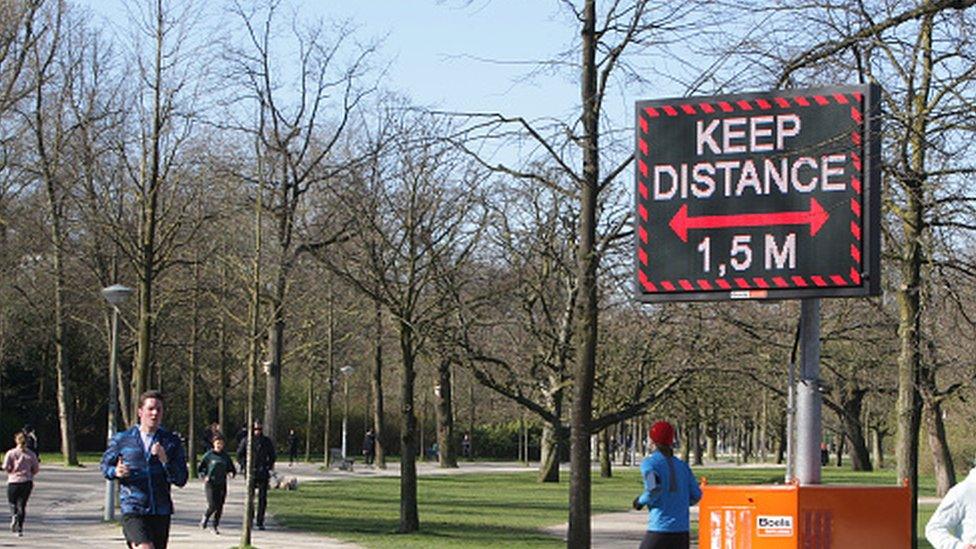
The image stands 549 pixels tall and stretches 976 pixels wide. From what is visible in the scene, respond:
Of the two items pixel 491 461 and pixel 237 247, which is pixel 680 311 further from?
pixel 491 461

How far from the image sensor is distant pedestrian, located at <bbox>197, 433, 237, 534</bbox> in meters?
28.1

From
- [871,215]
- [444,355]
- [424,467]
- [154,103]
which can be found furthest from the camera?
[424,467]

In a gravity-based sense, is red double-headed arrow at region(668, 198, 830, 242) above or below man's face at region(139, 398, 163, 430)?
above

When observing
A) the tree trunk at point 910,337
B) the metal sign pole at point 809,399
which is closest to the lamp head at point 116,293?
the tree trunk at point 910,337

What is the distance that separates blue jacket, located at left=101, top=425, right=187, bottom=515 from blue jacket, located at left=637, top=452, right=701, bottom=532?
13.7 feet

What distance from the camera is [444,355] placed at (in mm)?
24766

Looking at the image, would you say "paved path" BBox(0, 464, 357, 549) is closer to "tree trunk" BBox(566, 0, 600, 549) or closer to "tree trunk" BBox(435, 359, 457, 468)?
"tree trunk" BBox(566, 0, 600, 549)

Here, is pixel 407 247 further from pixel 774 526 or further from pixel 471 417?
pixel 471 417

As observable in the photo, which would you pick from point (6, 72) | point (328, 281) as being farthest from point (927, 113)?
point (6, 72)

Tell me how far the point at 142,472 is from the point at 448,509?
81.8 ft

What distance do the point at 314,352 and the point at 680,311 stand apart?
121 ft

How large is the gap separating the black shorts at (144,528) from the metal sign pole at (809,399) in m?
5.95

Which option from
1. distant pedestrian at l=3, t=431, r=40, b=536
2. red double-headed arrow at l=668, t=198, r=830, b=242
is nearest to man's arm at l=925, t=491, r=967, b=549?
red double-headed arrow at l=668, t=198, r=830, b=242

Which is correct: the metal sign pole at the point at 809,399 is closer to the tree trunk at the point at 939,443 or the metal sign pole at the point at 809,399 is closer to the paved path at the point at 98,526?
the paved path at the point at 98,526
